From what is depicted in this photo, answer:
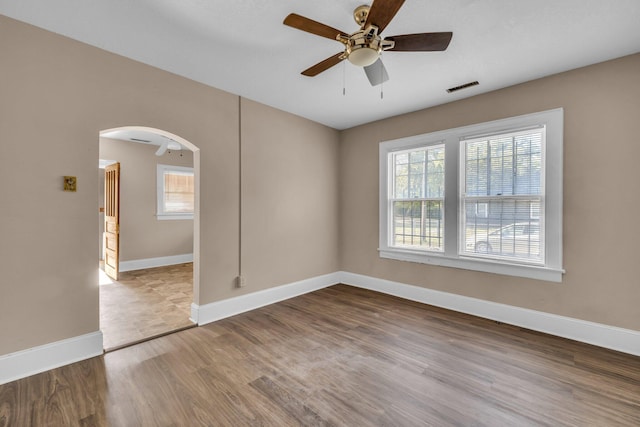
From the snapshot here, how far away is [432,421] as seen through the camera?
5.57 feet

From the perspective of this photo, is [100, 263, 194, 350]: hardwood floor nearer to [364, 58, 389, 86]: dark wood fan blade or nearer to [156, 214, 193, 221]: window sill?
[156, 214, 193, 221]: window sill

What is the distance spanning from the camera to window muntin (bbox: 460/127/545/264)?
301cm

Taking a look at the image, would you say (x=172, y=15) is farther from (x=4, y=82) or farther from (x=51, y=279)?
(x=51, y=279)

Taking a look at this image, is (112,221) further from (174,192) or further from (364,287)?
(364,287)

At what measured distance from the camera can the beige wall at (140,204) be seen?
18.2 feet

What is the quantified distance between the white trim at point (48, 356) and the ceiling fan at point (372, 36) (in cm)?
297

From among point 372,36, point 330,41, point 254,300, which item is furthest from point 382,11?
point 254,300

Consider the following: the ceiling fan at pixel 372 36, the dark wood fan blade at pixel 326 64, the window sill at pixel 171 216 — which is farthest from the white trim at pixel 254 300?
the window sill at pixel 171 216

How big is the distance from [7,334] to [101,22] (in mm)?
2454

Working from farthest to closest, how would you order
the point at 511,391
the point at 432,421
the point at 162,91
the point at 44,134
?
the point at 162,91 → the point at 44,134 → the point at 511,391 → the point at 432,421

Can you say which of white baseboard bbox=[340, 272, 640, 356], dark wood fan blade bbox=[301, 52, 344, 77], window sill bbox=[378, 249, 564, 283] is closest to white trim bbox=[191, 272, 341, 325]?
white baseboard bbox=[340, 272, 640, 356]

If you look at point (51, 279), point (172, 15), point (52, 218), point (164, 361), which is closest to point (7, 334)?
point (51, 279)

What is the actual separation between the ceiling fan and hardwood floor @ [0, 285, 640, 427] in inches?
91.9

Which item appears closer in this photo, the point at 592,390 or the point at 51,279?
the point at 592,390
